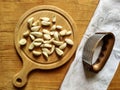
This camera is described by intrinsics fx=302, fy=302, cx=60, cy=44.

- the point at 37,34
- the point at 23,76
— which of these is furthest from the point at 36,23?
the point at 23,76

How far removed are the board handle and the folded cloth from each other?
0.32 ft

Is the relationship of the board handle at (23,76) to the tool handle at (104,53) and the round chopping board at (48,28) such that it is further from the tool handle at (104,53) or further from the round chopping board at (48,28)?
the tool handle at (104,53)

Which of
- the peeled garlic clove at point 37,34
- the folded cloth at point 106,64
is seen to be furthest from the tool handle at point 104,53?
the peeled garlic clove at point 37,34

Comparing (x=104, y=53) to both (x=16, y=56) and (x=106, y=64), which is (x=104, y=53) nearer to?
(x=106, y=64)

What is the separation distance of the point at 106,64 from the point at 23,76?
223 mm

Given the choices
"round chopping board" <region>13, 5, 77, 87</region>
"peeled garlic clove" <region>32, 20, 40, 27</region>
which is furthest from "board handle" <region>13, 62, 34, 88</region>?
"peeled garlic clove" <region>32, 20, 40, 27</region>

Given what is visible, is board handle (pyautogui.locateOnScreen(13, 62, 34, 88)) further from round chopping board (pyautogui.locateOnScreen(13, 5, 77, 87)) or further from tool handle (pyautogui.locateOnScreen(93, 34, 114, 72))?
tool handle (pyautogui.locateOnScreen(93, 34, 114, 72))

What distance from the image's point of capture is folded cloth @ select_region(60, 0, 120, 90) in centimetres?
81

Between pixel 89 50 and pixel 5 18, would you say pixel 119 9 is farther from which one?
pixel 5 18

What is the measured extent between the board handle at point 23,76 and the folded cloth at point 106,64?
98 millimetres

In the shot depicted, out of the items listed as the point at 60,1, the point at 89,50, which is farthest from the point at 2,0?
the point at 89,50

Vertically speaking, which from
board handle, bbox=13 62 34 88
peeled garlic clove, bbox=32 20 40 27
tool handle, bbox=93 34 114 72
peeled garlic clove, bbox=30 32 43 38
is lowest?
board handle, bbox=13 62 34 88

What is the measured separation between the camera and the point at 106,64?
2.66ft

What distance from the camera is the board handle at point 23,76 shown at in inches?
30.8
